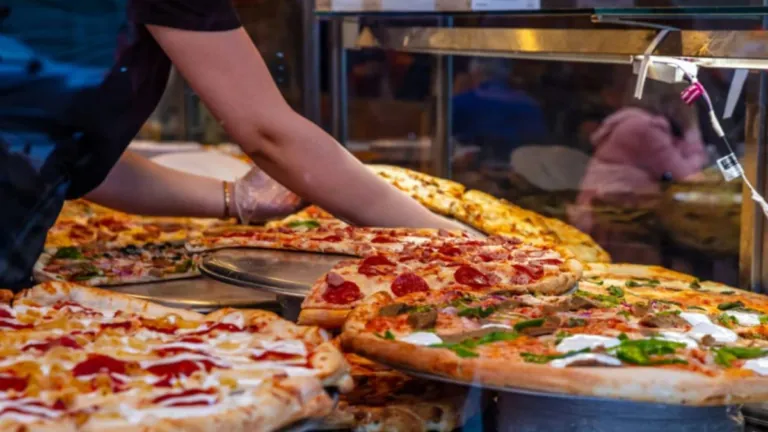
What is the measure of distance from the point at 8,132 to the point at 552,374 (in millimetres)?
1479

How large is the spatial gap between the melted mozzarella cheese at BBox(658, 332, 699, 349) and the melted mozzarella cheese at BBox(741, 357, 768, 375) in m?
0.11

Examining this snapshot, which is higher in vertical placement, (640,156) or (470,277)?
(640,156)

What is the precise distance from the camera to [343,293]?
2336 millimetres

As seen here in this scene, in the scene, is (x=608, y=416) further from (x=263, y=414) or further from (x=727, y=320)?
(x=263, y=414)

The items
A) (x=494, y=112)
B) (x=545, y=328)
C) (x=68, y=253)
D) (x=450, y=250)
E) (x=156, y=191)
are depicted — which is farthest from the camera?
(x=494, y=112)

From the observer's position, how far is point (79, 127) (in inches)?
99.6

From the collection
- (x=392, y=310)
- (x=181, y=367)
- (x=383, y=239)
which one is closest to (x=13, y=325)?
(x=181, y=367)

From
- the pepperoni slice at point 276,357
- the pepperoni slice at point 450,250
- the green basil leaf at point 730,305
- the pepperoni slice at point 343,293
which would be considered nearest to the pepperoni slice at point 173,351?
the pepperoni slice at point 276,357

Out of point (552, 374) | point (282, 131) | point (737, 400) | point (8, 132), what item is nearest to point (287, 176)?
point (282, 131)

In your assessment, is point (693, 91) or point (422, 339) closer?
point (422, 339)

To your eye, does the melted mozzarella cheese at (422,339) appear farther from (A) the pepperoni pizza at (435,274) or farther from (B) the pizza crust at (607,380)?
(A) the pepperoni pizza at (435,274)

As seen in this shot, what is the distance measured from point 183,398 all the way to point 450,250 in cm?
133

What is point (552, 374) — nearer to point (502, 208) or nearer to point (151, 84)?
point (151, 84)

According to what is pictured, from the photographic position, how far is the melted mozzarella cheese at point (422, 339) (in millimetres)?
1895
